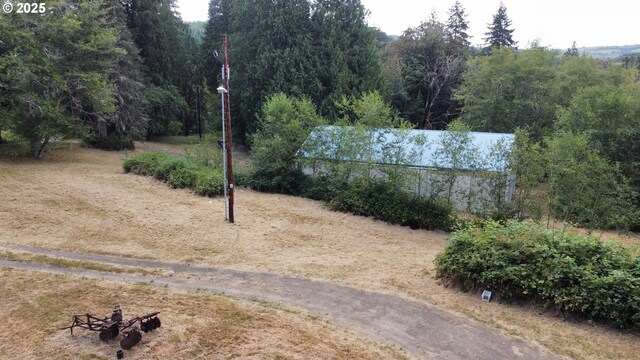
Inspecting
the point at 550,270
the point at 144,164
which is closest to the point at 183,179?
the point at 144,164

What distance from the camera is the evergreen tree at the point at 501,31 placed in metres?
43.4

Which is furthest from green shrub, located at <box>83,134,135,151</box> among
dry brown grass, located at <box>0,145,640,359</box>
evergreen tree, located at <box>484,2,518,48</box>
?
evergreen tree, located at <box>484,2,518,48</box>

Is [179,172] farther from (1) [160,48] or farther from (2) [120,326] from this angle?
(1) [160,48]

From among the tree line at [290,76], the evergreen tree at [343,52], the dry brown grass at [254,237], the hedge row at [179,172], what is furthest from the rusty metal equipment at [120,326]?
the evergreen tree at [343,52]

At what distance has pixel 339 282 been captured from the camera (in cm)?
945

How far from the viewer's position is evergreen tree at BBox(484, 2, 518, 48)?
43406 mm

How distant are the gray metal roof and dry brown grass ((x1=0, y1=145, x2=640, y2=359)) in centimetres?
272

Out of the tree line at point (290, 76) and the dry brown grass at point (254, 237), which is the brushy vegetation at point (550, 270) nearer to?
the dry brown grass at point (254, 237)

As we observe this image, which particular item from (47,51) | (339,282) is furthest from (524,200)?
(47,51)

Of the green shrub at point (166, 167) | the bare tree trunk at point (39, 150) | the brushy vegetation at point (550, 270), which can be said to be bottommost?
the brushy vegetation at point (550, 270)

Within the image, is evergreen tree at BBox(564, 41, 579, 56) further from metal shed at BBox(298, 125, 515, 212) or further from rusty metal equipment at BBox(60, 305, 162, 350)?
rusty metal equipment at BBox(60, 305, 162, 350)

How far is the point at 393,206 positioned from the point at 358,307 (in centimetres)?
907

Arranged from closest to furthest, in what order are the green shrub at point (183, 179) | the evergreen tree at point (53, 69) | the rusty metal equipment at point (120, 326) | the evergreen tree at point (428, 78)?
the rusty metal equipment at point (120, 326), the green shrub at point (183, 179), the evergreen tree at point (53, 69), the evergreen tree at point (428, 78)

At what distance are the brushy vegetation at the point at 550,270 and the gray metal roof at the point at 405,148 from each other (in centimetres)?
737
